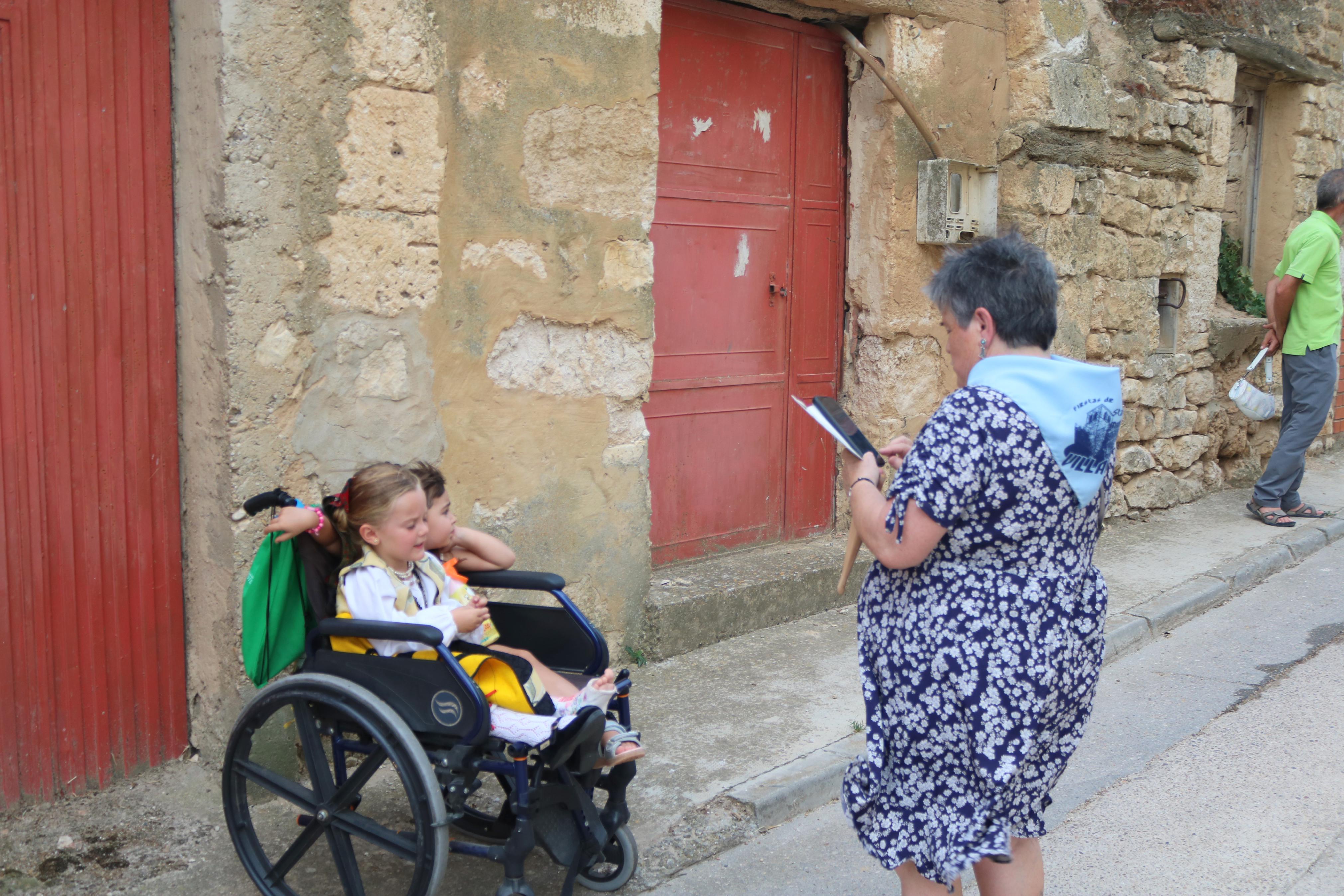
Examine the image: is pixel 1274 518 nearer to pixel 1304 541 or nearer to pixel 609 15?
pixel 1304 541

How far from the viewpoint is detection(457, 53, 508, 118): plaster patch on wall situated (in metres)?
3.63

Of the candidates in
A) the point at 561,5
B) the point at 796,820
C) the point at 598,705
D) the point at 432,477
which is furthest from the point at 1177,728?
the point at 561,5

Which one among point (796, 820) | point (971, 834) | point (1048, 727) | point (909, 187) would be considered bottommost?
point (796, 820)

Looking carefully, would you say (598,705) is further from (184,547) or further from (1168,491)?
(1168,491)

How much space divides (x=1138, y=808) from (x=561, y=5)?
3129mm

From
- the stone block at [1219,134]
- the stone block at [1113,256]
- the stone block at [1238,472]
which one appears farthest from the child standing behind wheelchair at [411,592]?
the stone block at [1238,472]

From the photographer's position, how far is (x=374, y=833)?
100 inches

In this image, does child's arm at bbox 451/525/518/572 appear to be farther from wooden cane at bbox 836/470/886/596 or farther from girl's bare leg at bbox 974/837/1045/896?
girl's bare leg at bbox 974/837/1045/896

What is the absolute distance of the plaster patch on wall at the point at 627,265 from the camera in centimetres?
413

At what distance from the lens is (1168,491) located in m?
7.06

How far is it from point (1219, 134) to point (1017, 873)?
6.02 metres

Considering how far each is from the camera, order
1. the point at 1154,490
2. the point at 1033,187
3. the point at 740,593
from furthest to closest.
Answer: the point at 1154,490
the point at 1033,187
the point at 740,593

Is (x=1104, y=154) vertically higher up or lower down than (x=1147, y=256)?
higher up

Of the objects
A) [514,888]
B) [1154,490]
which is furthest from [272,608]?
[1154,490]
